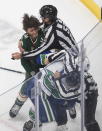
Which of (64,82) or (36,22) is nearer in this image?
(64,82)

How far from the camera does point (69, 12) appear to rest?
552 centimetres

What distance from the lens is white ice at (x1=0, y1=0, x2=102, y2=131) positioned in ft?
9.09

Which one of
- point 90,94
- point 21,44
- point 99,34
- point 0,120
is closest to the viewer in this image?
point 99,34

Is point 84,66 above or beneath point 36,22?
beneath

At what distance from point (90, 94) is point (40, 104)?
288 mm

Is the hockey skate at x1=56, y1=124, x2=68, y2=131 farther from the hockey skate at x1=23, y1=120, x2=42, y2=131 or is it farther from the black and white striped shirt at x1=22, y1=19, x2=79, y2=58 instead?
the black and white striped shirt at x1=22, y1=19, x2=79, y2=58

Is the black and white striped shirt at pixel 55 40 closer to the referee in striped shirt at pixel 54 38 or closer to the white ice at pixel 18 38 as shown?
the referee in striped shirt at pixel 54 38

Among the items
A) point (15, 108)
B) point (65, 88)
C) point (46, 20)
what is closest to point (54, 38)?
point (46, 20)

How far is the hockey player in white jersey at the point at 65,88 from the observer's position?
8.97ft

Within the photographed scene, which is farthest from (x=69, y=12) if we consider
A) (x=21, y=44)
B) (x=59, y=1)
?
(x=21, y=44)

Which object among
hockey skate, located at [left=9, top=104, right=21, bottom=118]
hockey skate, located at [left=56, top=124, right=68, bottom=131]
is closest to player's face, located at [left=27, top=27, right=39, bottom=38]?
hockey skate, located at [left=9, top=104, right=21, bottom=118]

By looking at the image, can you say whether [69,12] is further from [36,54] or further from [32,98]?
[32,98]

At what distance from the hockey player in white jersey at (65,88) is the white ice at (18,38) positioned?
0.14ft

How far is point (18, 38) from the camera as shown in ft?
16.6
